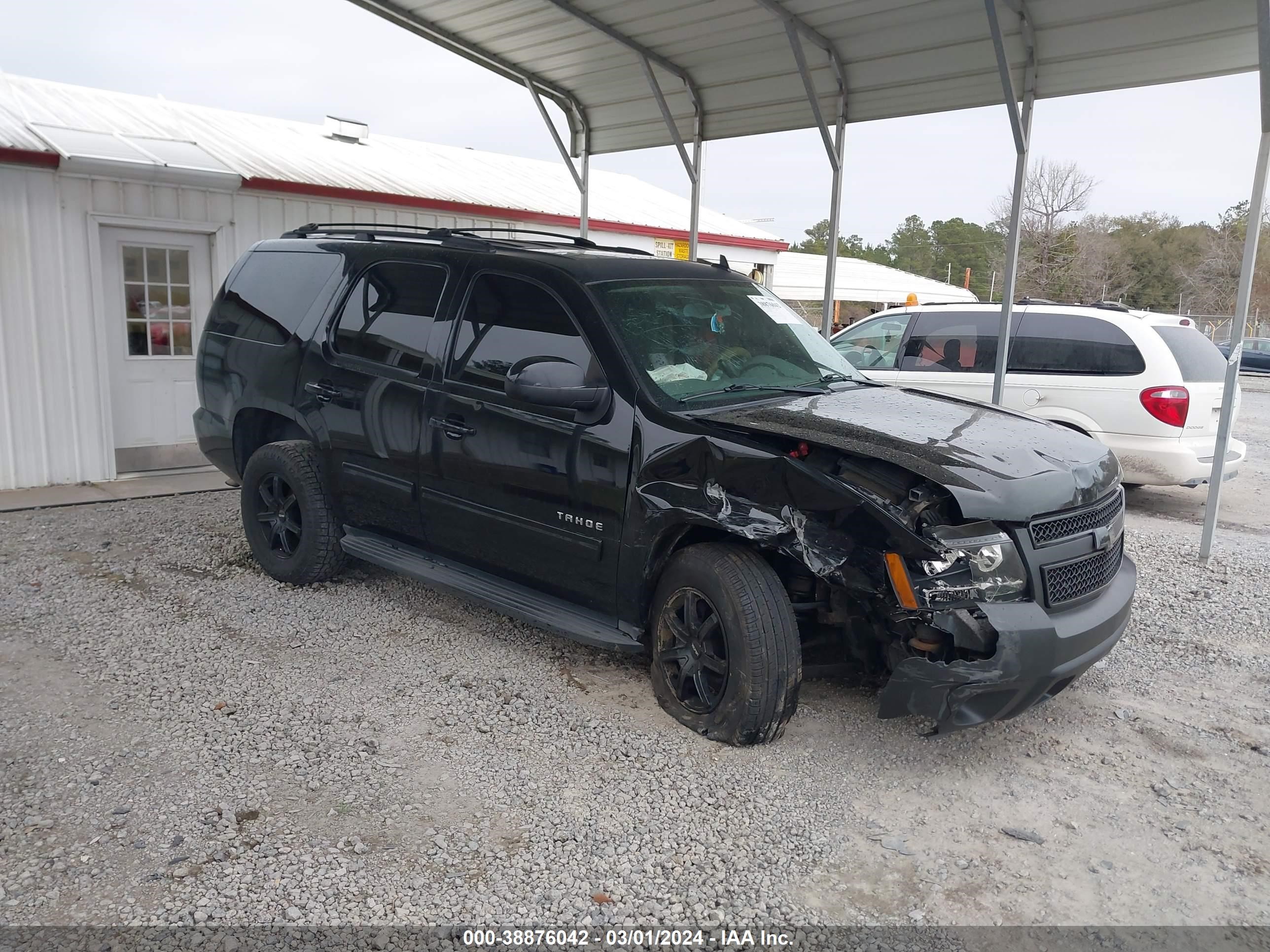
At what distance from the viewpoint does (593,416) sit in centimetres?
412

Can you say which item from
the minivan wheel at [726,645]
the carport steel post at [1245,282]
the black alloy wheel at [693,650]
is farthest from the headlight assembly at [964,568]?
the carport steel post at [1245,282]

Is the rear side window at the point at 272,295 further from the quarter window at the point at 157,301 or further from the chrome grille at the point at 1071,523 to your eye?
the chrome grille at the point at 1071,523

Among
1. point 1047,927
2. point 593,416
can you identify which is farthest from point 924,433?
point 1047,927

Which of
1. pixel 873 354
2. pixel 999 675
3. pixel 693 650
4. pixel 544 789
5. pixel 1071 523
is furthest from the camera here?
pixel 873 354

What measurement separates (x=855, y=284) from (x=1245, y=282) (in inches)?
1088

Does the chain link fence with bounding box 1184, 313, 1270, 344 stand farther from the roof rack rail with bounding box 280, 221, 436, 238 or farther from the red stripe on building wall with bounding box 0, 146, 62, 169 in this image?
the red stripe on building wall with bounding box 0, 146, 62, 169

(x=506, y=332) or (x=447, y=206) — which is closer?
(x=506, y=332)

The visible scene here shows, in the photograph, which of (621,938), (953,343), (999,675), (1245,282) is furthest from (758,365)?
(953,343)

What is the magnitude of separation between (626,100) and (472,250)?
19.5 feet

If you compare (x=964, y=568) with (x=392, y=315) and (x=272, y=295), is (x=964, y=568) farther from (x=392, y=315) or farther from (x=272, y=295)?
(x=272, y=295)

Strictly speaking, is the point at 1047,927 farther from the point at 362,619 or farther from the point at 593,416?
the point at 362,619

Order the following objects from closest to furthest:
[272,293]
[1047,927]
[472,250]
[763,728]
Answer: [1047,927] → [763,728] → [472,250] → [272,293]

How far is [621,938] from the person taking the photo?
272 centimetres

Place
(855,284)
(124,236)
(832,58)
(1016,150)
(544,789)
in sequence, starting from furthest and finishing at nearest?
1. (855,284)
2. (124,236)
3. (832,58)
4. (1016,150)
5. (544,789)
